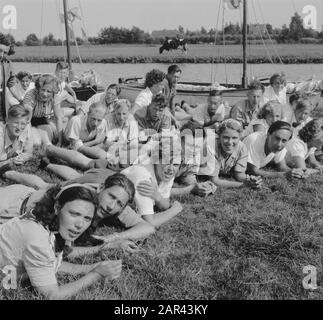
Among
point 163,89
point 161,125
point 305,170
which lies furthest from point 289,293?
point 163,89

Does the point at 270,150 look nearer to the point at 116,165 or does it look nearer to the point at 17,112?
the point at 116,165

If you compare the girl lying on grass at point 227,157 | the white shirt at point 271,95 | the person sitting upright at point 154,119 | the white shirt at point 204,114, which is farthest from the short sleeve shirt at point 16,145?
the white shirt at point 271,95

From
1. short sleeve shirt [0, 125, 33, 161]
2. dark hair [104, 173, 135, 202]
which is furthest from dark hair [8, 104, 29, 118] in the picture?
dark hair [104, 173, 135, 202]

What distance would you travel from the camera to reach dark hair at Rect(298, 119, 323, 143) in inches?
239

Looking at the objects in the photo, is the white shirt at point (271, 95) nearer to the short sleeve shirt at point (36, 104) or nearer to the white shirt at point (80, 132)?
the white shirt at point (80, 132)

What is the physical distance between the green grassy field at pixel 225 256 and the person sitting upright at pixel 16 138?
2.35 meters

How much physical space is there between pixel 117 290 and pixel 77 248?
636 mm

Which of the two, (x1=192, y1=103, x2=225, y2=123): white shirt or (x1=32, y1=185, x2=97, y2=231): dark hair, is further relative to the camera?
(x1=192, y1=103, x2=225, y2=123): white shirt

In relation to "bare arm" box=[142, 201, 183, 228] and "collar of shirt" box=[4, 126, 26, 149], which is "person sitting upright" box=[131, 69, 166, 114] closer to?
"collar of shirt" box=[4, 126, 26, 149]

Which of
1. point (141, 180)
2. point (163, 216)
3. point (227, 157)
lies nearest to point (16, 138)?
point (141, 180)

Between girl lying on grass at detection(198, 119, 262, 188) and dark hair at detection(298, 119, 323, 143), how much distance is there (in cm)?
98

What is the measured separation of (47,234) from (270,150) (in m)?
3.78

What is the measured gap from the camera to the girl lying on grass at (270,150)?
5648 mm
